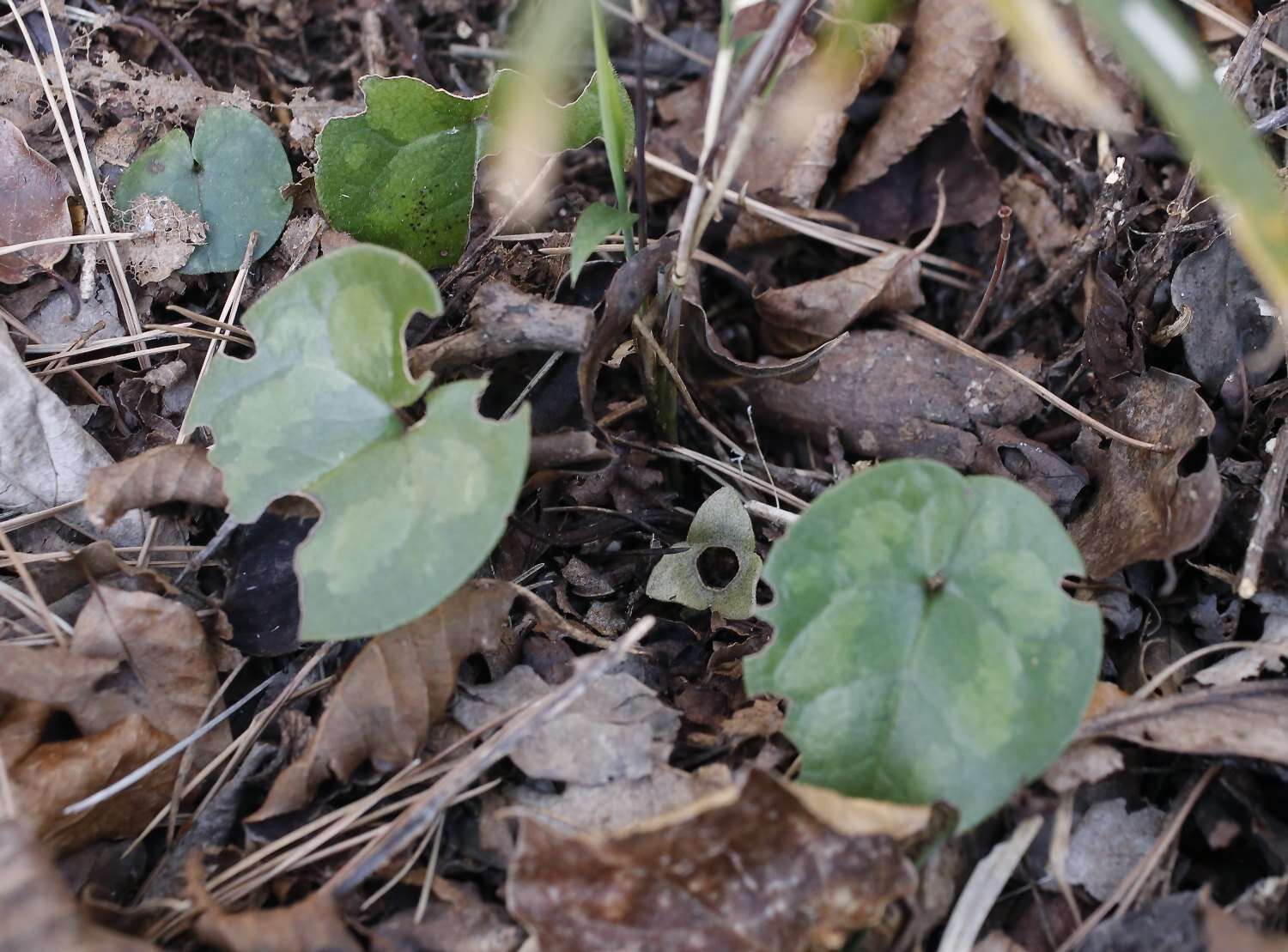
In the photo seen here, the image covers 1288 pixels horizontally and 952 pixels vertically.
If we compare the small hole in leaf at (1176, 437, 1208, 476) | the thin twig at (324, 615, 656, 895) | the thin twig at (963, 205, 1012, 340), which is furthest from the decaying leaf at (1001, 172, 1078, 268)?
the thin twig at (324, 615, 656, 895)

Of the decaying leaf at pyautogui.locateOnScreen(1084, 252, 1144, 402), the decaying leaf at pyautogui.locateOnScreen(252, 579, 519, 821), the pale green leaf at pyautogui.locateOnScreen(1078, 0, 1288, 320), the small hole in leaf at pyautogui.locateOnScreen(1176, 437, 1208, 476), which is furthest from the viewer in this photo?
the decaying leaf at pyautogui.locateOnScreen(1084, 252, 1144, 402)

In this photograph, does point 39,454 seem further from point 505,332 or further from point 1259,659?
point 1259,659

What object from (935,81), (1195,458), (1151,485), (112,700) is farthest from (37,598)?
(935,81)

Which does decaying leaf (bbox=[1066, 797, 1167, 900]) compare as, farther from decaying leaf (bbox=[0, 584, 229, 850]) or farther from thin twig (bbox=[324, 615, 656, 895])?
decaying leaf (bbox=[0, 584, 229, 850])

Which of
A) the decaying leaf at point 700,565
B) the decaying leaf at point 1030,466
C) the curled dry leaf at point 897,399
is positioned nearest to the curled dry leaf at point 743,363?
the curled dry leaf at point 897,399

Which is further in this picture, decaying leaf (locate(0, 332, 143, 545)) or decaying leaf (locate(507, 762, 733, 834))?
decaying leaf (locate(0, 332, 143, 545))

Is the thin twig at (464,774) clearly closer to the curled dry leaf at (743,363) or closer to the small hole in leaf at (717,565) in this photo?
the small hole in leaf at (717,565)
